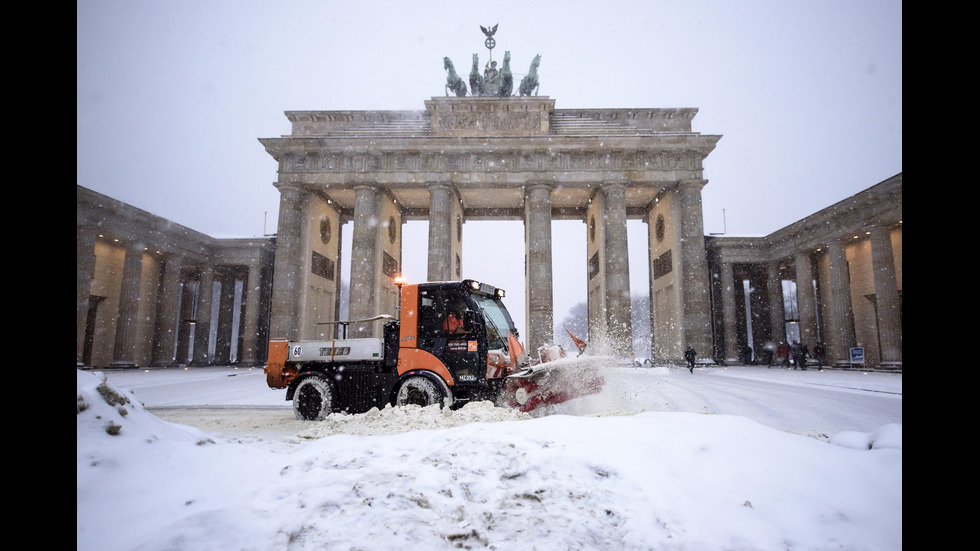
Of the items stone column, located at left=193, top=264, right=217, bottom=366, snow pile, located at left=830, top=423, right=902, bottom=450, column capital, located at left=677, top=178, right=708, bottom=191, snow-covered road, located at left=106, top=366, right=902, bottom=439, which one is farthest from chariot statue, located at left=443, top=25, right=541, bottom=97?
snow pile, located at left=830, top=423, right=902, bottom=450

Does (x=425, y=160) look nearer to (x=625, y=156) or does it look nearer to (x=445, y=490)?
(x=625, y=156)

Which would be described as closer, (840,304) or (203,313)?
(840,304)

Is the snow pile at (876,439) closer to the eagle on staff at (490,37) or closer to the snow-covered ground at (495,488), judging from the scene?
the snow-covered ground at (495,488)

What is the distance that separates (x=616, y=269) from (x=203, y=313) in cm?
2917

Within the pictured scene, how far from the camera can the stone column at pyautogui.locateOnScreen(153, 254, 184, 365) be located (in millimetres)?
30250

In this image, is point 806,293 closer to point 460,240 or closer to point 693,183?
point 693,183

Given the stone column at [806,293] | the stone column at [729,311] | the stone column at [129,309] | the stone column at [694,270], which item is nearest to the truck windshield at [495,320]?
the stone column at [694,270]

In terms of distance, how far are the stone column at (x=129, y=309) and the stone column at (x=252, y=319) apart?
5.90 metres

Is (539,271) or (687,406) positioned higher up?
(539,271)

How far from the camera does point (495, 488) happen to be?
11.0 ft

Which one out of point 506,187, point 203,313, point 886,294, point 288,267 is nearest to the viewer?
point 886,294

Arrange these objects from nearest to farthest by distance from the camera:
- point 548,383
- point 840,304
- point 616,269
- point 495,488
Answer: point 495,488 → point 548,383 → point 840,304 → point 616,269

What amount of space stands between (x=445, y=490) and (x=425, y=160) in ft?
91.4

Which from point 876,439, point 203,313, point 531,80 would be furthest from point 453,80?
point 876,439
